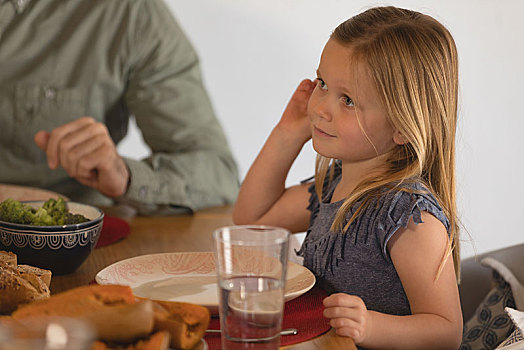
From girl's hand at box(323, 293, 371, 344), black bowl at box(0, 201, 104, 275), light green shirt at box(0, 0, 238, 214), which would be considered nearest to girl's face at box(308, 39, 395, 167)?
girl's hand at box(323, 293, 371, 344)

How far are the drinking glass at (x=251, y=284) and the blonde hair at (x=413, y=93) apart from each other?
13.1 inches

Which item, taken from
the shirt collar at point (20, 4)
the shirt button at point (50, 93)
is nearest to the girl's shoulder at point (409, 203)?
the shirt button at point (50, 93)

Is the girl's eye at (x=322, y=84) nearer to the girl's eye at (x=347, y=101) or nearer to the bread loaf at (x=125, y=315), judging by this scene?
the girl's eye at (x=347, y=101)

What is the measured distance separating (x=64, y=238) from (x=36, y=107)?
0.95 m

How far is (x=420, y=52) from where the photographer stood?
985mm

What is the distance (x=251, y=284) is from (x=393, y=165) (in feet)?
1.47

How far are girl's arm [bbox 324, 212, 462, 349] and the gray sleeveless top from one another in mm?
22

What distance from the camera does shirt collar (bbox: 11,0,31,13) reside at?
1.78 meters

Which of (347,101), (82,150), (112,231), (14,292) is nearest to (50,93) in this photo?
(82,150)

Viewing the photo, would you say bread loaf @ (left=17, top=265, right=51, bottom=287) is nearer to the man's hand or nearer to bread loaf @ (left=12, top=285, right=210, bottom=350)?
bread loaf @ (left=12, top=285, right=210, bottom=350)

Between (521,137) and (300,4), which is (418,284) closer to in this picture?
(300,4)

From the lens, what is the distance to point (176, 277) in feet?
3.11

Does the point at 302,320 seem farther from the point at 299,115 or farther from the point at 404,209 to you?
the point at 299,115

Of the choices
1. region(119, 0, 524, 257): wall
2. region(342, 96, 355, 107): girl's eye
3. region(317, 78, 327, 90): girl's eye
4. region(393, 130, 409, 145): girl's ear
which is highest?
region(317, 78, 327, 90): girl's eye
